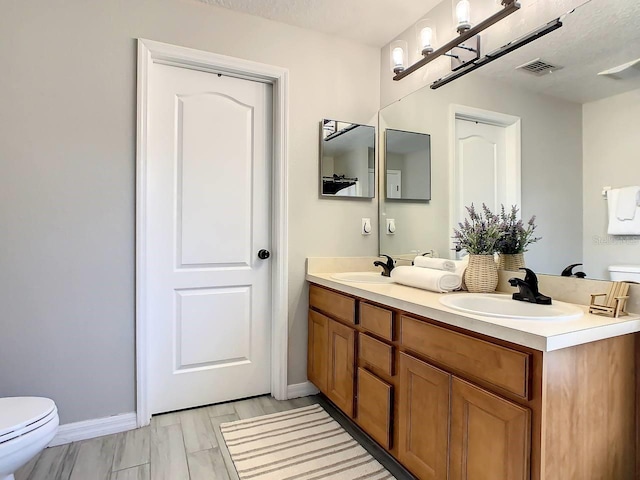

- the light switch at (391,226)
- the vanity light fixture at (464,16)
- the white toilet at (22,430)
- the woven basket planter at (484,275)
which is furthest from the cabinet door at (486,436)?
the vanity light fixture at (464,16)

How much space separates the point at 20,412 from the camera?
1426mm

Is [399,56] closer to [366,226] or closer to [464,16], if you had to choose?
[464,16]

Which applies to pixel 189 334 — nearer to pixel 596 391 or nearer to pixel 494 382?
pixel 494 382

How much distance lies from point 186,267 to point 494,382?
5.70 feet

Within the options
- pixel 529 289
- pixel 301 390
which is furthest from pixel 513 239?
pixel 301 390

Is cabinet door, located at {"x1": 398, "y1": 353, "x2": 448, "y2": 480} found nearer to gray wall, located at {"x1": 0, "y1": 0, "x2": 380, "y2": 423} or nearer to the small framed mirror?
the small framed mirror

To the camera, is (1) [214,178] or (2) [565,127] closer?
(2) [565,127]

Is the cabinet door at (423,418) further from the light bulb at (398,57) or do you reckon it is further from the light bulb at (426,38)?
the light bulb at (398,57)

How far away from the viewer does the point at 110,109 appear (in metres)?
1.93

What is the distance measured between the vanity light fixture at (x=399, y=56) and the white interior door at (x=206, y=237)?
82 centimetres

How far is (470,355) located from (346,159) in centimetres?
160

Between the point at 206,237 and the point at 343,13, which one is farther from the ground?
the point at 343,13

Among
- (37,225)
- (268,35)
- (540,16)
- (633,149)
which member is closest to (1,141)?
(37,225)

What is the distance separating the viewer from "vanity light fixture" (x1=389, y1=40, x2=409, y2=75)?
229cm
